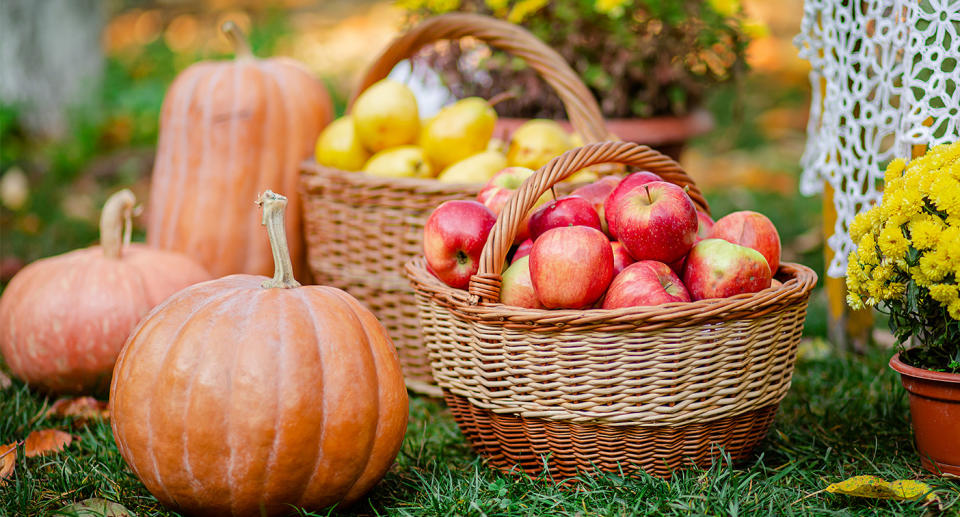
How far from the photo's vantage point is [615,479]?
5.60 ft

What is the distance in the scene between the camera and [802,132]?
7.16m

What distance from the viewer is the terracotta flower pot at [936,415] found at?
1638mm

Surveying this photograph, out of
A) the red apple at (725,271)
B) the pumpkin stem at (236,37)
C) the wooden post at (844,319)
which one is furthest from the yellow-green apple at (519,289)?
the pumpkin stem at (236,37)

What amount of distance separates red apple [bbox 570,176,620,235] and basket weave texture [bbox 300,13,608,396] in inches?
12.4

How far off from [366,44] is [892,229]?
771 cm

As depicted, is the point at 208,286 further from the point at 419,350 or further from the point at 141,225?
the point at 141,225

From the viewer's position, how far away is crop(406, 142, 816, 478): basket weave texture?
162 centimetres

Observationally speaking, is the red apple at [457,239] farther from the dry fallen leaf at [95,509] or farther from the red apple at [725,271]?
the dry fallen leaf at [95,509]

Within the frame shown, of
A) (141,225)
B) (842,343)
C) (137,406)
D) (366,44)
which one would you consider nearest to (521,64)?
(842,343)

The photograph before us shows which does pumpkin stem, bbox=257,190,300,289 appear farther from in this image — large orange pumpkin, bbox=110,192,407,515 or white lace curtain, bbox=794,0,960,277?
white lace curtain, bbox=794,0,960,277

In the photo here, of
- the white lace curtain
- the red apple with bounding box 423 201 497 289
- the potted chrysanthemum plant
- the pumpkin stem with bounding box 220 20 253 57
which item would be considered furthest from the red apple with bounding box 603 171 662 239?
the pumpkin stem with bounding box 220 20 253 57

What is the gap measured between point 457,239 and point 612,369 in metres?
0.43

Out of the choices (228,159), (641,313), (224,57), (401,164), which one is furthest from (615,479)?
(224,57)

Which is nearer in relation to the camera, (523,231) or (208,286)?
(208,286)
